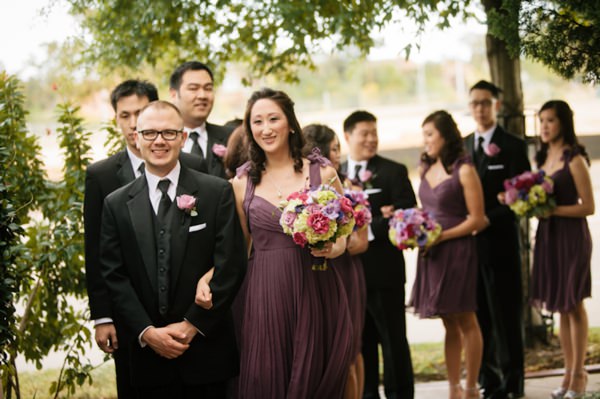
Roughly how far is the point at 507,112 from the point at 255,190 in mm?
3809

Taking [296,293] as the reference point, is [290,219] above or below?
above

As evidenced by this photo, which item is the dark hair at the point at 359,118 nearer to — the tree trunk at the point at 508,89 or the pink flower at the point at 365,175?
the pink flower at the point at 365,175

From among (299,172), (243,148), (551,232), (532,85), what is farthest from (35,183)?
(532,85)

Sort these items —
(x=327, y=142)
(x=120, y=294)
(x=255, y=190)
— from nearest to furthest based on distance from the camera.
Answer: (x=120, y=294), (x=255, y=190), (x=327, y=142)

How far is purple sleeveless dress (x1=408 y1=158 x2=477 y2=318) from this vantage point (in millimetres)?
6703

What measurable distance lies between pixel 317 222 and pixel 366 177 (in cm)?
216

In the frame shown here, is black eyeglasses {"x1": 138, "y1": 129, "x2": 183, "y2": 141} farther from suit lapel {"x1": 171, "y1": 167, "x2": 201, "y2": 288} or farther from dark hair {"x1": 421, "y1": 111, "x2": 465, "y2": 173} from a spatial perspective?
dark hair {"x1": 421, "y1": 111, "x2": 465, "y2": 173}

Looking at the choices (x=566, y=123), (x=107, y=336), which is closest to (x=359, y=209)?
(x=107, y=336)

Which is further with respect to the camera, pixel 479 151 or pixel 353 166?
pixel 479 151

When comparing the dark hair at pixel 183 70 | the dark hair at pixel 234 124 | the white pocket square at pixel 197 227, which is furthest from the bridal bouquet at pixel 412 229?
the white pocket square at pixel 197 227

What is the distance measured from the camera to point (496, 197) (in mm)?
7246

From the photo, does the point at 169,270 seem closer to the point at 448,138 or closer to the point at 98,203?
the point at 98,203

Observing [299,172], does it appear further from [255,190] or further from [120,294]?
[120,294]

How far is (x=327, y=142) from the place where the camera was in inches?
243
